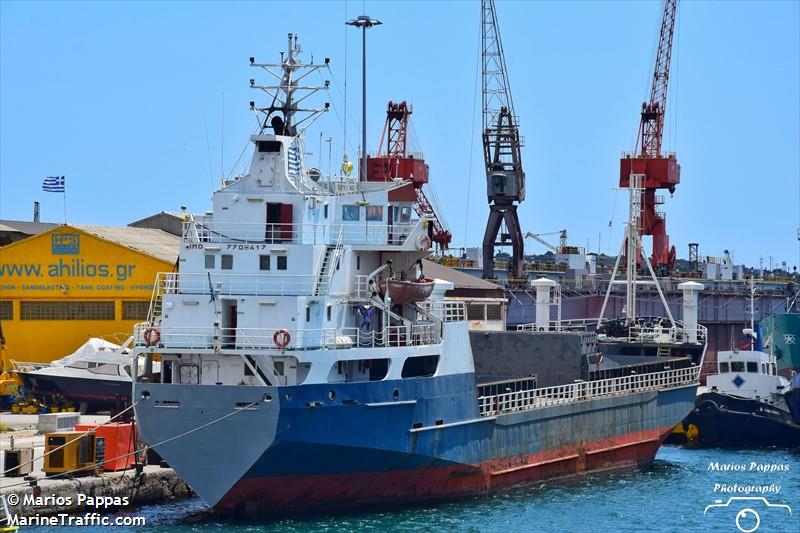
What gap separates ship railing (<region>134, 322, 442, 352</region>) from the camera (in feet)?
125

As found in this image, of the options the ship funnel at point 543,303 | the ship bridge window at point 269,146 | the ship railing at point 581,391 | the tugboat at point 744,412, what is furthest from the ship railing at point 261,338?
the tugboat at point 744,412

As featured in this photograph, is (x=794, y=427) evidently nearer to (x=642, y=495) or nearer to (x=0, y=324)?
(x=642, y=495)

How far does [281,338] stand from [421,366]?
17.3 ft

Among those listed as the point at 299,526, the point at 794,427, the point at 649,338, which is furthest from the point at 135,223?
the point at 299,526

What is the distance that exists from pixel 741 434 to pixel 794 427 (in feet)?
6.54

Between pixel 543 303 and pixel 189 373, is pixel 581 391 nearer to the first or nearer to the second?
pixel 543 303

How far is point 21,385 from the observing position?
6106cm

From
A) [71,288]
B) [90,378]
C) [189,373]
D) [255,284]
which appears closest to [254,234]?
[255,284]

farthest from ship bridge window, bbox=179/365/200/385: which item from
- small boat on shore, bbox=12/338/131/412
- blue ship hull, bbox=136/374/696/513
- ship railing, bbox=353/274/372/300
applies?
small boat on shore, bbox=12/338/131/412

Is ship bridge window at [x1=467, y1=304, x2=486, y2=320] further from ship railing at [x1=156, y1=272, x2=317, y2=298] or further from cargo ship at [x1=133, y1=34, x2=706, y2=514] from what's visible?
ship railing at [x1=156, y1=272, x2=317, y2=298]

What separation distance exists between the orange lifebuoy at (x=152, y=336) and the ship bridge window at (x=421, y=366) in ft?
22.1

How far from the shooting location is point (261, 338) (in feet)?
126

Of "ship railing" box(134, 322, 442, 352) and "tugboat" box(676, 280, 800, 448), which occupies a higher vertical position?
"ship railing" box(134, 322, 442, 352)

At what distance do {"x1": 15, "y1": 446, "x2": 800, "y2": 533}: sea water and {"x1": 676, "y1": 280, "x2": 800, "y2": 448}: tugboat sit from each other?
287 inches
